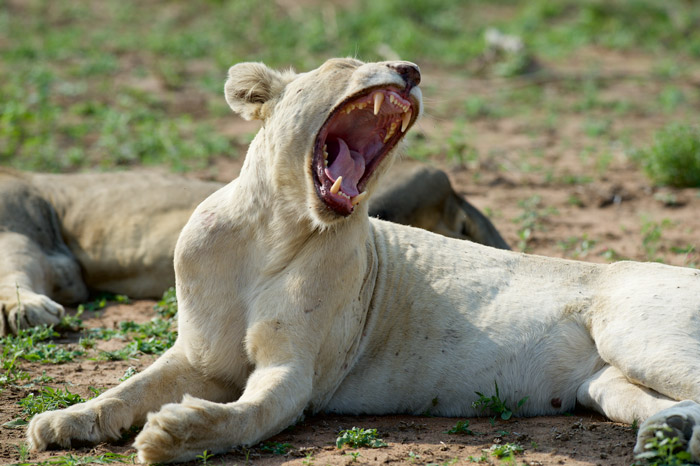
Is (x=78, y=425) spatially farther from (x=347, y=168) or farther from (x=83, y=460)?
(x=347, y=168)

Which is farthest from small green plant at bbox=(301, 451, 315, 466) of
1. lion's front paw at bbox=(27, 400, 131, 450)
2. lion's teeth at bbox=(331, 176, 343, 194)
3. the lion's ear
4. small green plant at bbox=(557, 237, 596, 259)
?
small green plant at bbox=(557, 237, 596, 259)

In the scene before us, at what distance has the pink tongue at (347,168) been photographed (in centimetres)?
391

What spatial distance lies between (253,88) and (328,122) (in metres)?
0.43

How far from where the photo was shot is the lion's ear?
412 cm

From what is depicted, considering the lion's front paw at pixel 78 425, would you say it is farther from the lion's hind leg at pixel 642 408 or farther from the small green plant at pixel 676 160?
the small green plant at pixel 676 160

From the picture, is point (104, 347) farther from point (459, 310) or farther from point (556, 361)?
point (556, 361)

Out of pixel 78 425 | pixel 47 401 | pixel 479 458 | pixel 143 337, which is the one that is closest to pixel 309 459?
pixel 479 458

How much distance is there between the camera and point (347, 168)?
4016 mm

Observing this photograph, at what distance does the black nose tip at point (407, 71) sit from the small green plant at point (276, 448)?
154 centimetres

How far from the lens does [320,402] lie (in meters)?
4.11

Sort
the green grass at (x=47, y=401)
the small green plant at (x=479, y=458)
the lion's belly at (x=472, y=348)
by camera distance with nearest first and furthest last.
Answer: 1. the small green plant at (x=479, y=458)
2. the green grass at (x=47, y=401)
3. the lion's belly at (x=472, y=348)

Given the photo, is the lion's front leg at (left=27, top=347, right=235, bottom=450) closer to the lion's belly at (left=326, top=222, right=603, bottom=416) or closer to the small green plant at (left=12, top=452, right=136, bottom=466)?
the small green plant at (left=12, top=452, right=136, bottom=466)

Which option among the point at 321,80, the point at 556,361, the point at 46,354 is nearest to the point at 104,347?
the point at 46,354

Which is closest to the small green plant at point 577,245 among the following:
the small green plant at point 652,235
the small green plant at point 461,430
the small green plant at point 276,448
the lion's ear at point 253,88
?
the small green plant at point 652,235
